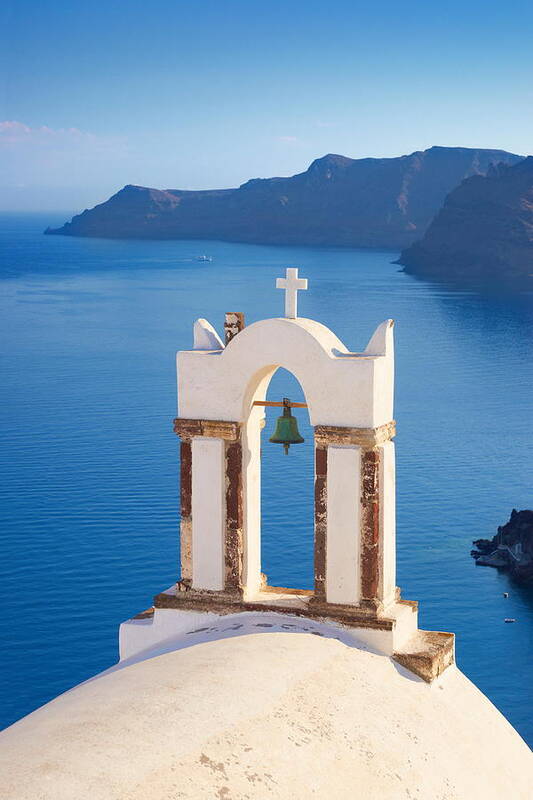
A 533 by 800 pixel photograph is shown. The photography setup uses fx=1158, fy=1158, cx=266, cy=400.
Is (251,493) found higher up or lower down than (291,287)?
lower down

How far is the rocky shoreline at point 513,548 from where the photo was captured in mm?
46375

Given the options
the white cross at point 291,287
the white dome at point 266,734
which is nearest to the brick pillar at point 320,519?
the white dome at point 266,734

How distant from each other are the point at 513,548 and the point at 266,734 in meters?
42.0

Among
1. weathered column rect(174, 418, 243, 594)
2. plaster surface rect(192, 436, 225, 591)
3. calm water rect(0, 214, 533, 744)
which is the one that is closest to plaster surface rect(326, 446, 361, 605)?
weathered column rect(174, 418, 243, 594)

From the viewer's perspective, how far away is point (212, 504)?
9906 millimetres

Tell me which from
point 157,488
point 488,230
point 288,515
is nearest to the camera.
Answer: point 288,515

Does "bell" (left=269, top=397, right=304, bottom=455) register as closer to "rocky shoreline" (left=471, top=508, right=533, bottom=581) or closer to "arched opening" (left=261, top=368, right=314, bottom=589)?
"arched opening" (left=261, top=368, right=314, bottom=589)

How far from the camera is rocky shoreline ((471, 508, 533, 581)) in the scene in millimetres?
46375

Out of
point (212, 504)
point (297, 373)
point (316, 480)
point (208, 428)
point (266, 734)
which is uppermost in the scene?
point (297, 373)

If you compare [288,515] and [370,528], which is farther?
[288,515]

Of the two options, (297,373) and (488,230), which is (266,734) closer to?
(297,373)

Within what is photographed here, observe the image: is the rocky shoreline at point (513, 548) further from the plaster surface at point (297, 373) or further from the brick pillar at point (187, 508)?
the plaster surface at point (297, 373)

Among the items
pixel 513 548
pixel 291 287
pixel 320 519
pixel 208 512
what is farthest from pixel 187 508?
pixel 513 548

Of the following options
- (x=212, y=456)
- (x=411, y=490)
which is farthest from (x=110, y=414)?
(x=212, y=456)
